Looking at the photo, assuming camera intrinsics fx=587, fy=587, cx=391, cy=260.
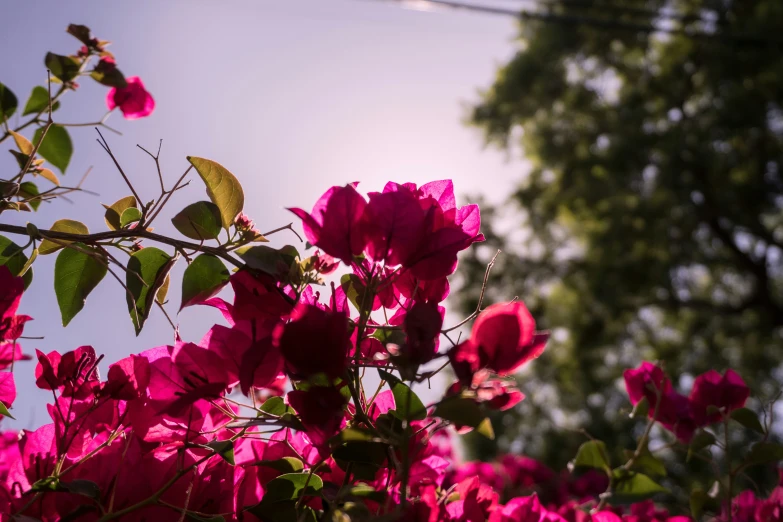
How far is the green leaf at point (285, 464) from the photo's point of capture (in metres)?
0.39

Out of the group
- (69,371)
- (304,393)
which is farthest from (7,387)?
(304,393)

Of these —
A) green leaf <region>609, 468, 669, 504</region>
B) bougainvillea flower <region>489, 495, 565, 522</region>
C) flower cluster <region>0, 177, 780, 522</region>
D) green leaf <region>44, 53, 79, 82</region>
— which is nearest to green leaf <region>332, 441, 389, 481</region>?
flower cluster <region>0, 177, 780, 522</region>

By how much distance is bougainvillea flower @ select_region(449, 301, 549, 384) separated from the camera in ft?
1.03

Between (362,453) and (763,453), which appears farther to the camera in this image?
(763,453)

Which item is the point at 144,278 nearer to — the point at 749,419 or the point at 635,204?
the point at 749,419

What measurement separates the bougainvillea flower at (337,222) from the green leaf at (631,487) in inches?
16.7

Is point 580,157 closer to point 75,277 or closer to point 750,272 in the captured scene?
point 750,272

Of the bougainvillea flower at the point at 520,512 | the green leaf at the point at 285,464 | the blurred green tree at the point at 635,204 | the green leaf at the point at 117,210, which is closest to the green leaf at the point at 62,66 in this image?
the green leaf at the point at 117,210

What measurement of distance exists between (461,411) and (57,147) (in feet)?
2.07

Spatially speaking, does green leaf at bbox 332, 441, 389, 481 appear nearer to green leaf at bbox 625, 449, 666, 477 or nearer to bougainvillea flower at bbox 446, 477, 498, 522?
bougainvillea flower at bbox 446, 477, 498, 522

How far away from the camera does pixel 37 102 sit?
28.6 inches

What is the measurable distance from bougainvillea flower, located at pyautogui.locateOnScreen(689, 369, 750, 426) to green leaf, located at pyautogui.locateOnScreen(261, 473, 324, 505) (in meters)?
0.45

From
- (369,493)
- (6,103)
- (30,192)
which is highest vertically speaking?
(6,103)

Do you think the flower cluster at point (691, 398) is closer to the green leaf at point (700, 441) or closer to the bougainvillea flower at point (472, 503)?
the green leaf at point (700, 441)
